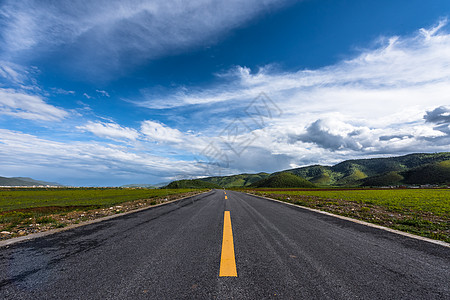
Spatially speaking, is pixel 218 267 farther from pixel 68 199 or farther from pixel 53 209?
pixel 68 199

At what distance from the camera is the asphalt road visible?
2.04 meters

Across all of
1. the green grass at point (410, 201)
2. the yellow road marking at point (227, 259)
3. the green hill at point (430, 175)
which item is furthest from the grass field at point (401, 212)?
the green hill at point (430, 175)

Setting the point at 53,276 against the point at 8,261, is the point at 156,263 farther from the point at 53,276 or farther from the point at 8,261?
the point at 8,261

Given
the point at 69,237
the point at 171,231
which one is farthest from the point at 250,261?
the point at 69,237

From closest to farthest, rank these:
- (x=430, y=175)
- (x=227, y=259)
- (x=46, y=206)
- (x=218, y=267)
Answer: (x=218, y=267) < (x=227, y=259) < (x=46, y=206) < (x=430, y=175)

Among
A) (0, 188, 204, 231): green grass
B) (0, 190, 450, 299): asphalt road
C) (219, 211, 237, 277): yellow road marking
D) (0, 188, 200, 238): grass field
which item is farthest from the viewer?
(0, 188, 204, 231): green grass

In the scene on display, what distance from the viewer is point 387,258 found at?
313 cm

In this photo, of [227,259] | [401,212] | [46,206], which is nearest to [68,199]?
[46,206]

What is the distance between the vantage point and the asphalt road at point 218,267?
2.04 metres

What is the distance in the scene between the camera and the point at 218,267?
2.66 metres

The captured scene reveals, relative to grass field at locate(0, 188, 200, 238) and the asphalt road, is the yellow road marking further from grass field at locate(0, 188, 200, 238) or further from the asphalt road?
grass field at locate(0, 188, 200, 238)

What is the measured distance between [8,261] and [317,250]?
215 inches

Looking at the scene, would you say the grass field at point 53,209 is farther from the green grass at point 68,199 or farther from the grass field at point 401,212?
the grass field at point 401,212

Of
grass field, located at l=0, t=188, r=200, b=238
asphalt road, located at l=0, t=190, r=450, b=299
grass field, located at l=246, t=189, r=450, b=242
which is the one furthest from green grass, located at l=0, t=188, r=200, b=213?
grass field, located at l=246, t=189, r=450, b=242
